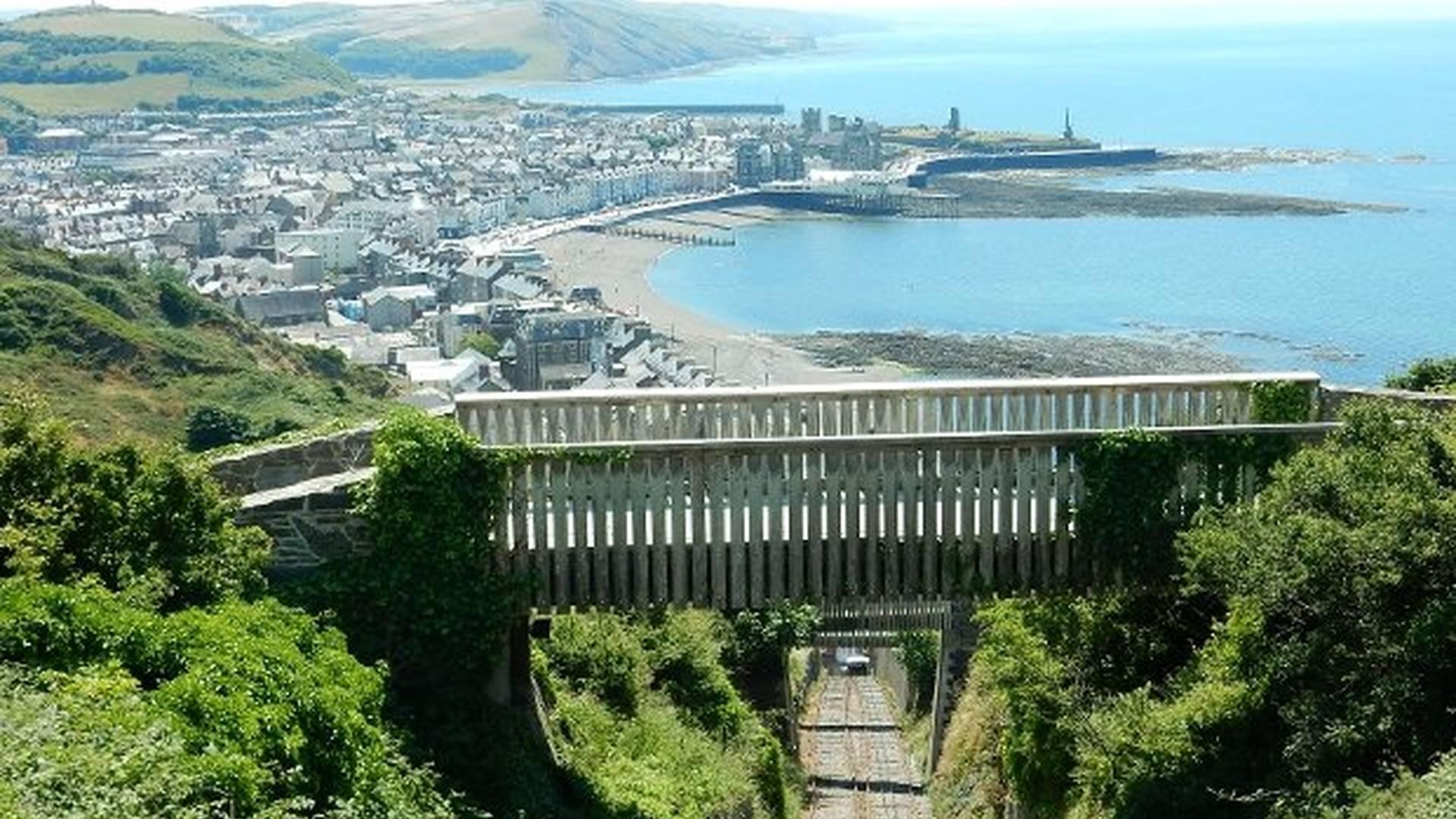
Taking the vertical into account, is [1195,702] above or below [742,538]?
below

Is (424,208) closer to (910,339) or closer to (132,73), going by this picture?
(910,339)

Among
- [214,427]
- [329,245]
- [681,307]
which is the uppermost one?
[214,427]

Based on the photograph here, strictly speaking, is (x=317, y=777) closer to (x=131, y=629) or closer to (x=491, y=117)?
(x=131, y=629)

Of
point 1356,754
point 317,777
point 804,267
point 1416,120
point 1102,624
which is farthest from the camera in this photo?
point 1416,120

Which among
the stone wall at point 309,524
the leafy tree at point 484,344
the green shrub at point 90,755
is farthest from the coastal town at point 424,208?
the green shrub at point 90,755

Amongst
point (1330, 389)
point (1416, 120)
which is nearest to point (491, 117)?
point (1416, 120)

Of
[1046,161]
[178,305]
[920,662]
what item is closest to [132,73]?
[1046,161]
